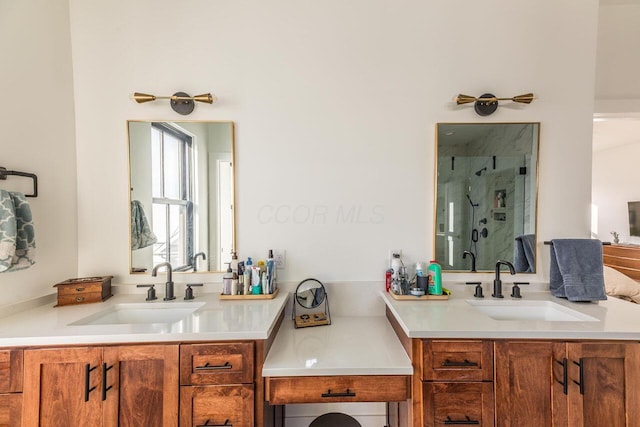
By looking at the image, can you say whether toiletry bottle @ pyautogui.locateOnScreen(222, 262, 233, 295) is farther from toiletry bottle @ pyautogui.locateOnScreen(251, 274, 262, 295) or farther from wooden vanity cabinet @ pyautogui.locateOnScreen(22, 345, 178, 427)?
wooden vanity cabinet @ pyautogui.locateOnScreen(22, 345, 178, 427)

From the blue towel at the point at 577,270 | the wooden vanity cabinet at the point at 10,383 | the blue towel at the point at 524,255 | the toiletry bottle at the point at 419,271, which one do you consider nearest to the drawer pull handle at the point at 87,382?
the wooden vanity cabinet at the point at 10,383

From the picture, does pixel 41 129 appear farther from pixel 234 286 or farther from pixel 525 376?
pixel 525 376

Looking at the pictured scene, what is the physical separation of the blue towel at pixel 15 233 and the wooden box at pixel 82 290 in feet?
0.74

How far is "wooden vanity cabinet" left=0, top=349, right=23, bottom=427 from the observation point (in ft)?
3.57

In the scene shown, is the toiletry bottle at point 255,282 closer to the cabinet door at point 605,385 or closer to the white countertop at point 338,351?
the white countertop at point 338,351

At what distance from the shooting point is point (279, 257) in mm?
1747

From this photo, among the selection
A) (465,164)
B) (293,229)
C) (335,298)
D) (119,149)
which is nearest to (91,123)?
(119,149)

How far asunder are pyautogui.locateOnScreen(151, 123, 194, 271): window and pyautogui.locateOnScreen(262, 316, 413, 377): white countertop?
809 millimetres

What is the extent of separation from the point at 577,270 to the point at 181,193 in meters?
2.37

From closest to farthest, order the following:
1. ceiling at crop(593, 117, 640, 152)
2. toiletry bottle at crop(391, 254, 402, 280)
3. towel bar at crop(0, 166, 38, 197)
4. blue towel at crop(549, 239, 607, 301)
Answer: towel bar at crop(0, 166, 38, 197) < blue towel at crop(549, 239, 607, 301) < toiletry bottle at crop(391, 254, 402, 280) < ceiling at crop(593, 117, 640, 152)

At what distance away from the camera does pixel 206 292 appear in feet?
5.66

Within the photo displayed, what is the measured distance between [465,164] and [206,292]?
5.93 ft

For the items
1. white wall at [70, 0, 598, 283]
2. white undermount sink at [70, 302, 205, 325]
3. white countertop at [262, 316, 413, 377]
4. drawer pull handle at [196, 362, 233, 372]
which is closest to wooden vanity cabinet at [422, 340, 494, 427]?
white countertop at [262, 316, 413, 377]

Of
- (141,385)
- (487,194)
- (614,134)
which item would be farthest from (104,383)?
(614,134)
